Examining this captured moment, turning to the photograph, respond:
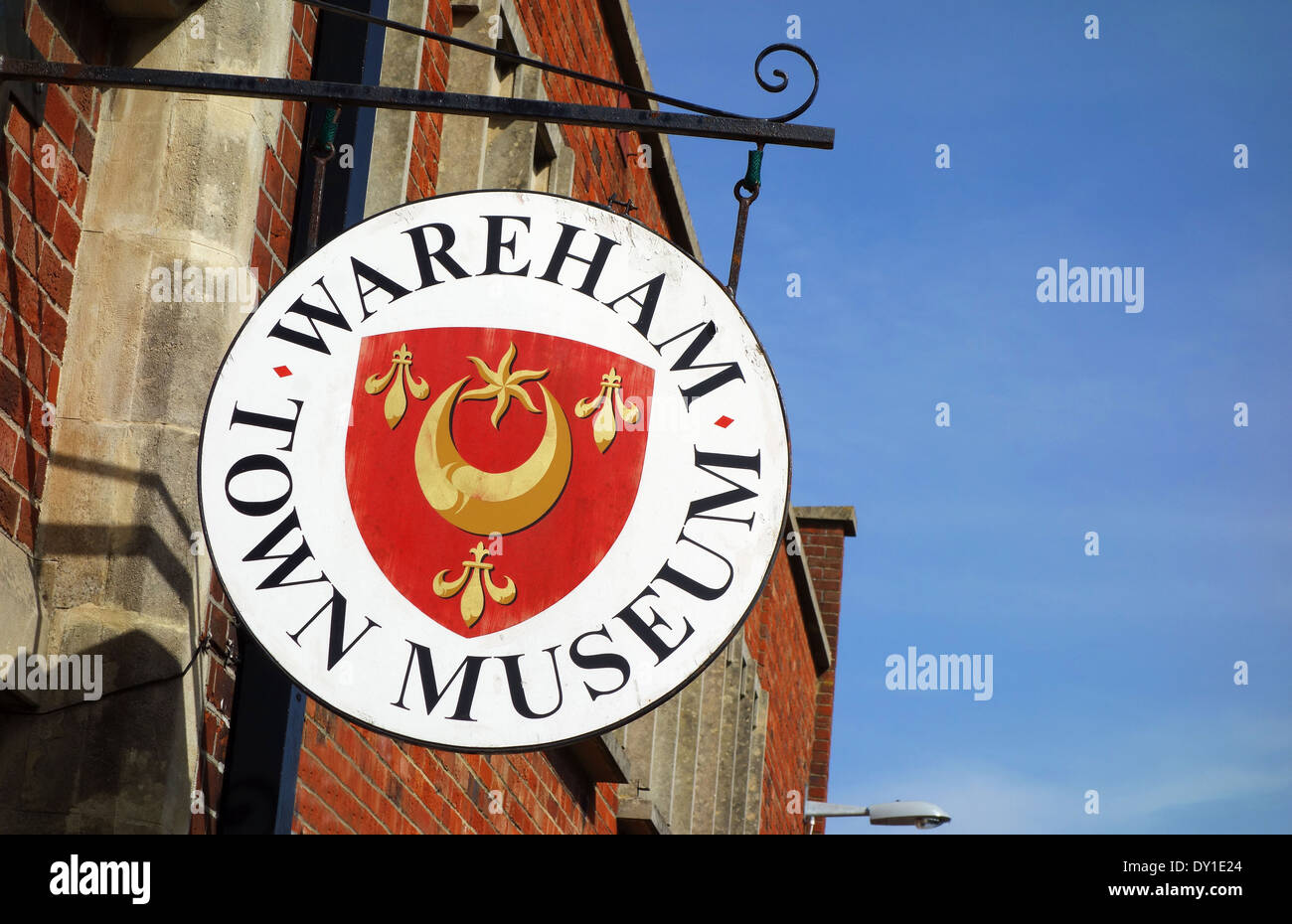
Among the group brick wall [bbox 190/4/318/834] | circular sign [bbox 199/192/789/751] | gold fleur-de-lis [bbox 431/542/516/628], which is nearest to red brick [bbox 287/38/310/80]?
brick wall [bbox 190/4/318/834]

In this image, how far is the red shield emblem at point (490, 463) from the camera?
3.05m

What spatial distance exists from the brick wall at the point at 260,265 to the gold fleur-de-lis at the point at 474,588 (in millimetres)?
671

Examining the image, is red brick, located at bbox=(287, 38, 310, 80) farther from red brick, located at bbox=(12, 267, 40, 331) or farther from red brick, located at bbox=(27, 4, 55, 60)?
red brick, located at bbox=(12, 267, 40, 331)

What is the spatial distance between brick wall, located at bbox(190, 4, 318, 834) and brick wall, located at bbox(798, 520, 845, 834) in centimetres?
1287

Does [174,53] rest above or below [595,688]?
above

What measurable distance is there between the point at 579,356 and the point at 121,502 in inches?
45.1

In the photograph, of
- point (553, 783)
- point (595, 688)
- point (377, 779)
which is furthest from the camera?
point (553, 783)

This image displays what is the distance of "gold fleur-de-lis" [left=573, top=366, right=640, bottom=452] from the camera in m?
3.16

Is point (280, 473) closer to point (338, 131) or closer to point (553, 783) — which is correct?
point (338, 131)

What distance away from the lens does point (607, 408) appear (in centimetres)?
318

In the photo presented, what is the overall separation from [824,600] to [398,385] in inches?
550

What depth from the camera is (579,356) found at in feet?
10.6
